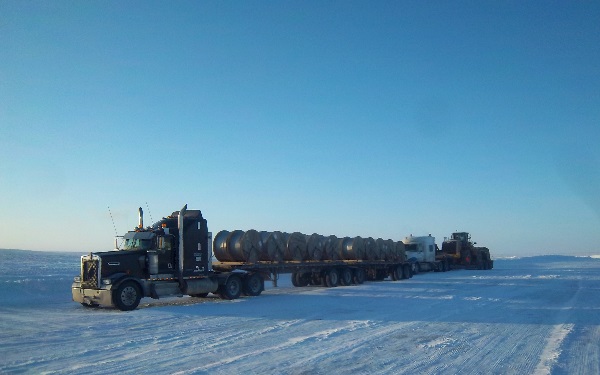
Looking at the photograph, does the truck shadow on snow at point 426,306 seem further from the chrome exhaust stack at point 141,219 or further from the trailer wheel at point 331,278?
the trailer wheel at point 331,278

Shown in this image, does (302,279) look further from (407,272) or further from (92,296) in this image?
(92,296)

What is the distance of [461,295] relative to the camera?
20547mm

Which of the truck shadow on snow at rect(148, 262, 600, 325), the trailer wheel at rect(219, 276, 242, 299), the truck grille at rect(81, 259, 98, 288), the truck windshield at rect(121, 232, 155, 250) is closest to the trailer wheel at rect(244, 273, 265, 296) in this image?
the trailer wheel at rect(219, 276, 242, 299)

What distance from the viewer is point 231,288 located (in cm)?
2075

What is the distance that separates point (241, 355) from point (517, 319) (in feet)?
27.5

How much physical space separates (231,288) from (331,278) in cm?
788

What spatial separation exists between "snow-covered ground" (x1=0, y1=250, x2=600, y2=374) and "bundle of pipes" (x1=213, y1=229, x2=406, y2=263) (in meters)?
3.95

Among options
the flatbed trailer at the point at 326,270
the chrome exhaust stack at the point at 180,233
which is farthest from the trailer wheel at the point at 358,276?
the chrome exhaust stack at the point at 180,233

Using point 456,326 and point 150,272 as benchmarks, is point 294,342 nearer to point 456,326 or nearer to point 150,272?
point 456,326

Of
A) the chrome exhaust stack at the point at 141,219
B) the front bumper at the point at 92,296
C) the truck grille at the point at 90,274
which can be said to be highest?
the chrome exhaust stack at the point at 141,219

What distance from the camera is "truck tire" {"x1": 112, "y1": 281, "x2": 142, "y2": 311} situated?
16.7 meters

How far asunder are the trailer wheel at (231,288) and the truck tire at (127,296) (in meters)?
4.00

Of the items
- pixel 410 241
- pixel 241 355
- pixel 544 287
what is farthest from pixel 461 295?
pixel 410 241

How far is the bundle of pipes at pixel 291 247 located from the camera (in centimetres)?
2292
